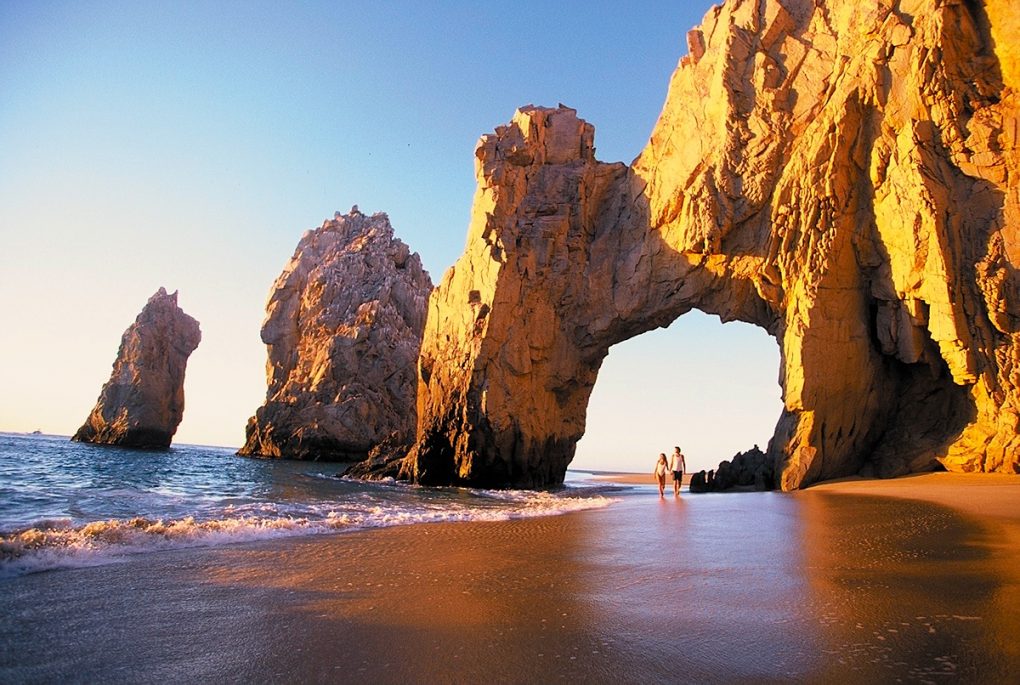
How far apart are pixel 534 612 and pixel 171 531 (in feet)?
16.4

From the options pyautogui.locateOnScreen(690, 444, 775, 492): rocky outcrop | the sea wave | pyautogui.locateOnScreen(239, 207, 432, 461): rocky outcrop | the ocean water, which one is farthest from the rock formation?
the sea wave

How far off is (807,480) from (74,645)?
17.8 metres

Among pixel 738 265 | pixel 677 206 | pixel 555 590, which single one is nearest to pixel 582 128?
pixel 677 206

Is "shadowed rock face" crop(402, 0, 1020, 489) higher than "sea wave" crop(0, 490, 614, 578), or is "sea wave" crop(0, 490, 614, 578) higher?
"shadowed rock face" crop(402, 0, 1020, 489)

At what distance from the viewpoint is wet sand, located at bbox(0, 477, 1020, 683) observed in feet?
9.35

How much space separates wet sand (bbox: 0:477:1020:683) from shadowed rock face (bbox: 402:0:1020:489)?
11627mm

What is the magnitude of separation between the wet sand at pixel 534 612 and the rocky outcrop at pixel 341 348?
41.2m

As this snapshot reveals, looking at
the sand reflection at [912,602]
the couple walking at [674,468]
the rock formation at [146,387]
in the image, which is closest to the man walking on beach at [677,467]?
the couple walking at [674,468]

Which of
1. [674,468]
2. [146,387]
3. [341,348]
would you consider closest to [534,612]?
[674,468]

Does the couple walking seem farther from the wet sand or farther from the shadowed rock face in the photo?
the wet sand

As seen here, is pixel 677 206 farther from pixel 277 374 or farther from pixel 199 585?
pixel 277 374

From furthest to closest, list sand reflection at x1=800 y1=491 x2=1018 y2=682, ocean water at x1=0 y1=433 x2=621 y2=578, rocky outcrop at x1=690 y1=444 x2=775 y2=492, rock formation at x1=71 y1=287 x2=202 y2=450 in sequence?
rock formation at x1=71 y1=287 x2=202 y2=450
rocky outcrop at x1=690 y1=444 x2=775 y2=492
ocean water at x1=0 y1=433 x2=621 y2=578
sand reflection at x1=800 y1=491 x2=1018 y2=682

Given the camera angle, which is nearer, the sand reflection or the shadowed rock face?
the sand reflection

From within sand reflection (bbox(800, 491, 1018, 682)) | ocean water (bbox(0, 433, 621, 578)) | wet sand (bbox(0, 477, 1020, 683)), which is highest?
sand reflection (bbox(800, 491, 1018, 682))
